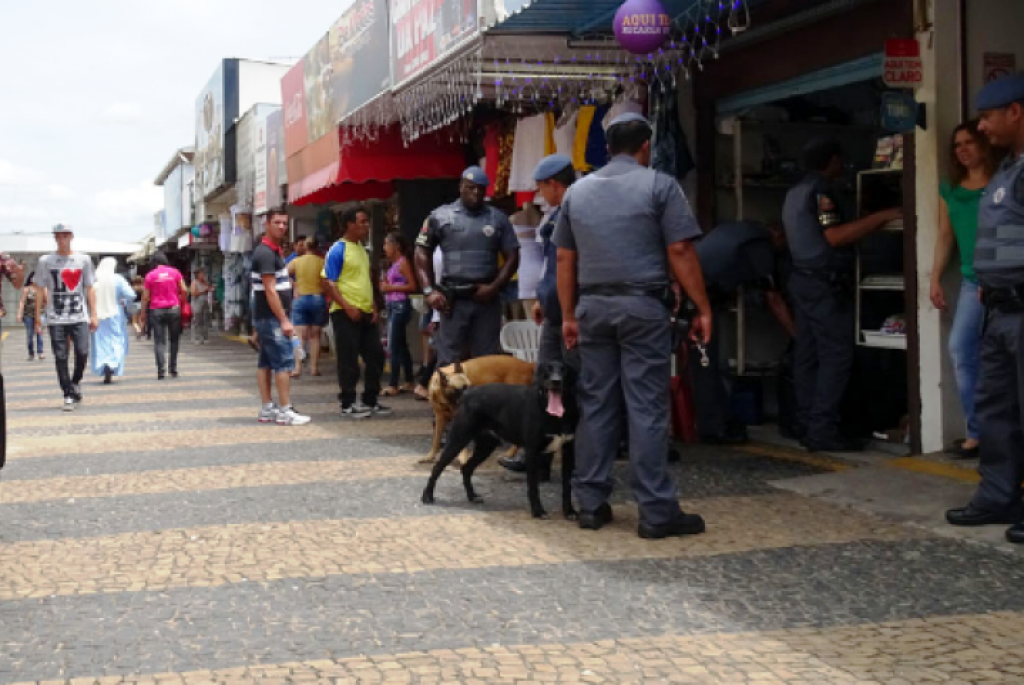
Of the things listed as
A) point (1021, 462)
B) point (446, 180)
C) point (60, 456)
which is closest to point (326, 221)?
point (446, 180)

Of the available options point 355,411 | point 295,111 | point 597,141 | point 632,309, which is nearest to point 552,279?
point 632,309

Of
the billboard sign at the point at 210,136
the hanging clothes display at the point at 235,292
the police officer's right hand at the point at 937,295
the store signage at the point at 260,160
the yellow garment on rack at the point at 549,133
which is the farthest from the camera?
the hanging clothes display at the point at 235,292

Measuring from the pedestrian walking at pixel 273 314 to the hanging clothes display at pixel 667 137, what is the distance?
3486mm

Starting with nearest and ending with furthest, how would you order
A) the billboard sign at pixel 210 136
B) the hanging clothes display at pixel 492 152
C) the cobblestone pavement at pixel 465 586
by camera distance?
the cobblestone pavement at pixel 465 586
the hanging clothes display at pixel 492 152
the billboard sign at pixel 210 136

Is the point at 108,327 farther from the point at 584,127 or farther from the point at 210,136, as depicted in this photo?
the point at 210,136

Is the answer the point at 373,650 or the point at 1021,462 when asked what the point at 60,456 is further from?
the point at 1021,462

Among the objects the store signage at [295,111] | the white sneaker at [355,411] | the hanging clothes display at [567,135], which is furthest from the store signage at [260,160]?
the hanging clothes display at [567,135]

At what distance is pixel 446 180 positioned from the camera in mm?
17844

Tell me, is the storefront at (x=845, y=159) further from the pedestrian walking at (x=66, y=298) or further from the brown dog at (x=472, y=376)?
the pedestrian walking at (x=66, y=298)

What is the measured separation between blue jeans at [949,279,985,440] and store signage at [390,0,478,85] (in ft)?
12.2

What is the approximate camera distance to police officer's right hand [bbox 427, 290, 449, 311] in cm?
923

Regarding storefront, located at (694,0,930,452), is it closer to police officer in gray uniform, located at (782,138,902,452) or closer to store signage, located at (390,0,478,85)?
police officer in gray uniform, located at (782,138,902,452)

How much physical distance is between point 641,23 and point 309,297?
363 inches

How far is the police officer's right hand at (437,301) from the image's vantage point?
923 cm
